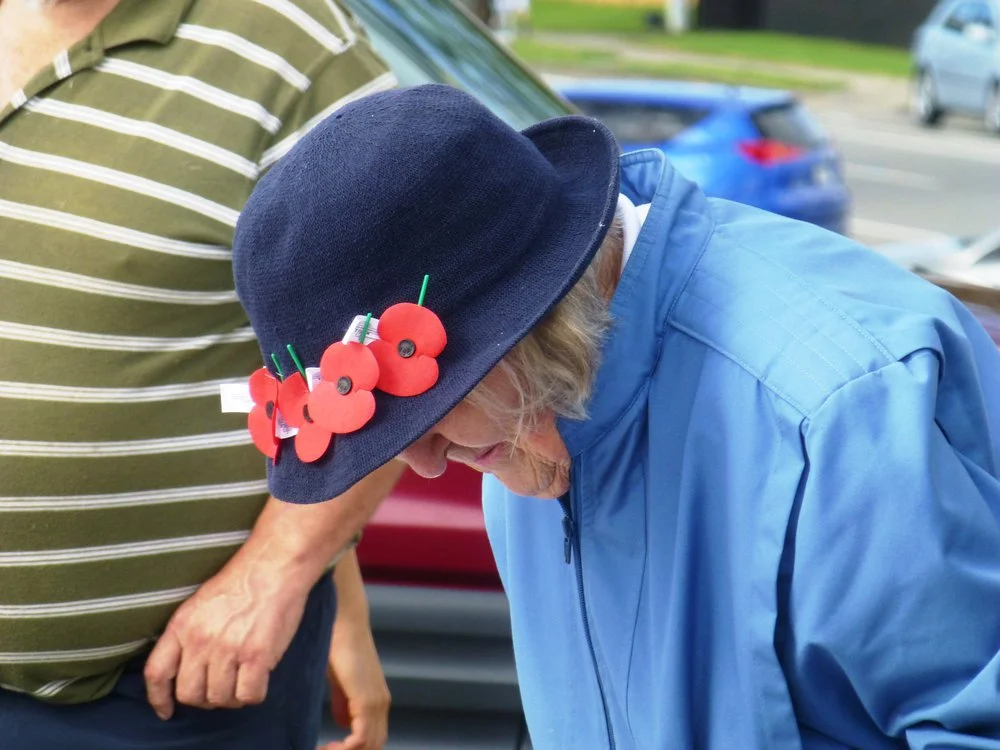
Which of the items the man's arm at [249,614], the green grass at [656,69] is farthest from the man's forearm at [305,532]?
Answer: the green grass at [656,69]

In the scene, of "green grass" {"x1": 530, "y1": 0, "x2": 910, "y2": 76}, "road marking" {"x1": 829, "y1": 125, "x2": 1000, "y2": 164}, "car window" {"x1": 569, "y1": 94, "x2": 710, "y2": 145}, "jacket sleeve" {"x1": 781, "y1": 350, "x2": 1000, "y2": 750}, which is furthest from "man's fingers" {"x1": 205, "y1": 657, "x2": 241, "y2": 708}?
"green grass" {"x1": 530, "y1": 0, "x2": 910, "y2": 76}

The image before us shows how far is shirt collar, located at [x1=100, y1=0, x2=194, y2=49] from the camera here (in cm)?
189

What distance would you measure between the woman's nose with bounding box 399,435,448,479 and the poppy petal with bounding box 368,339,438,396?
0.35ft

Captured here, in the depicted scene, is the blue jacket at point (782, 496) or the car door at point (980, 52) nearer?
the blue jacket at point (782, 496)

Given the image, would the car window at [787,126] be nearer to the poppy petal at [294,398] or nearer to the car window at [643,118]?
the car window at [643,118]

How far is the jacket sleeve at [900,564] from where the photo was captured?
1214 millimetres

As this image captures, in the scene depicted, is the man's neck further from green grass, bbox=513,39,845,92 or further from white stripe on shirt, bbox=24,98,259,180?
green grass, bbox=513,39,845,92

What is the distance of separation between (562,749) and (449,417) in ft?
1.66

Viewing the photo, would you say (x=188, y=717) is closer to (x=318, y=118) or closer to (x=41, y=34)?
(x=318, y=118)

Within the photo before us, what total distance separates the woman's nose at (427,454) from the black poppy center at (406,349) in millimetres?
133

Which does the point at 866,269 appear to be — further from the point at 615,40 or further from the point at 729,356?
Result: the point at 615,40

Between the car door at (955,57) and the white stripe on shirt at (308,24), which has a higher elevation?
the white stripe on shirt at (308,24)

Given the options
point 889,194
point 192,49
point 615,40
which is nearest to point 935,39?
point 889,194

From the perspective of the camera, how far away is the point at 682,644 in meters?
1.38
